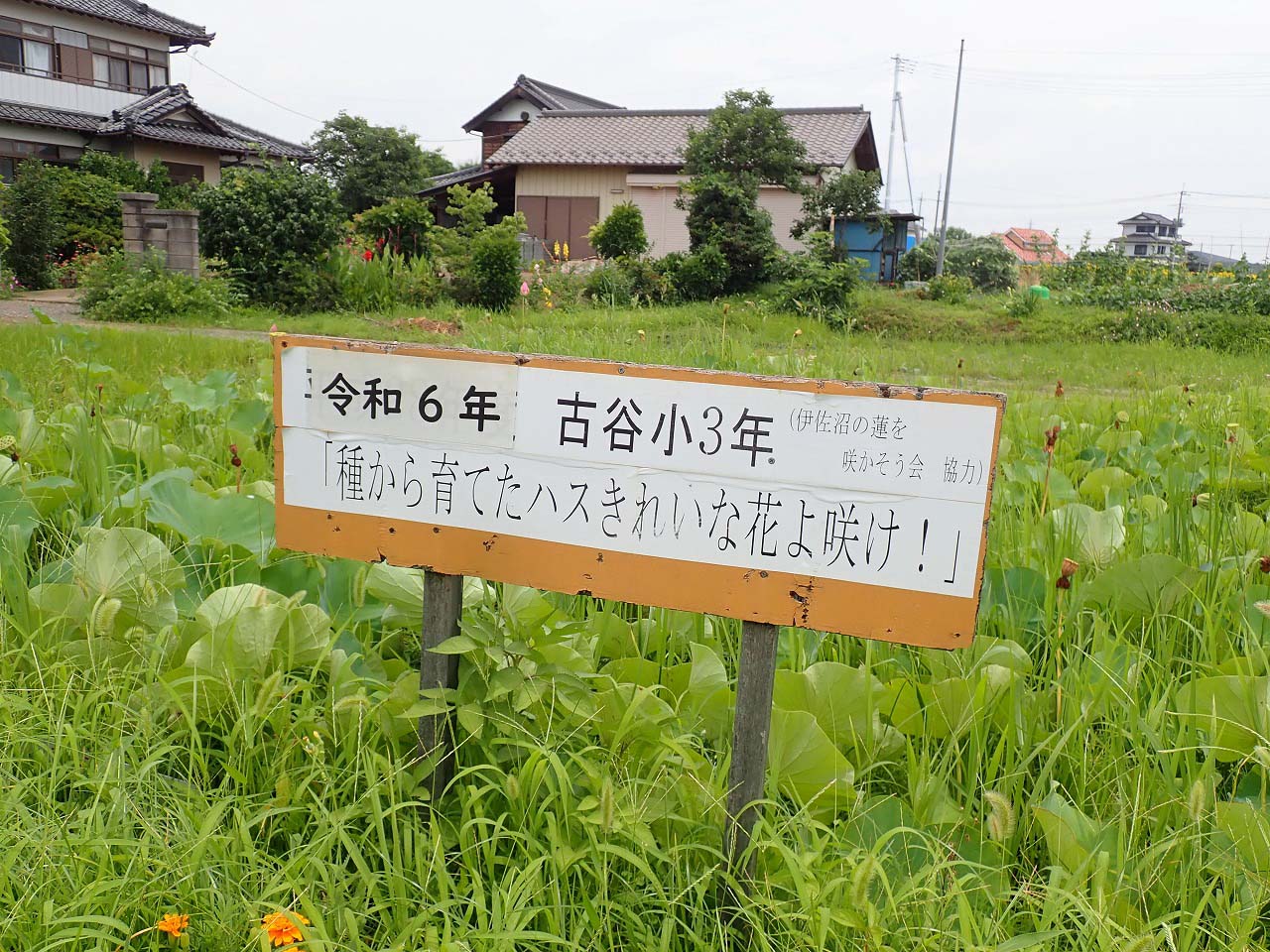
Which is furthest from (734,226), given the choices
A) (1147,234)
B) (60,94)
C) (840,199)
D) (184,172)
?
(1147,234)

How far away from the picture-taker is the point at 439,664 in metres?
1.49

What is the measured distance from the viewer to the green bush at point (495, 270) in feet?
37.6

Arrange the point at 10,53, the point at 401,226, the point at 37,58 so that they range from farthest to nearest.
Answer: the point at 37,58
the point at 10,53
the point at 401,226

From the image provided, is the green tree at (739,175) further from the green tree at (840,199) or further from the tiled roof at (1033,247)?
the tiled roof at (1033,247)

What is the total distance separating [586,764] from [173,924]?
20.0 inches

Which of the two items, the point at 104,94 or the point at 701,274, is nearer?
the point at 701,274

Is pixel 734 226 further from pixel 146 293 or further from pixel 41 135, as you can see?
pixel 41 135

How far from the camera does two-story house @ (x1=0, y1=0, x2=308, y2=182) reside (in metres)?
19.8

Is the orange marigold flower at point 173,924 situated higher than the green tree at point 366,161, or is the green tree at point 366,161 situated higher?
the green tree at point 366,161

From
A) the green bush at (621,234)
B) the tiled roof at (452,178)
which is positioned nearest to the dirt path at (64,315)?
the green bush at (621,234)

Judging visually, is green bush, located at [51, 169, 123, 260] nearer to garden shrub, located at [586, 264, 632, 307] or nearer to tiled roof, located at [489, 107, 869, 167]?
garden shrub, located at [586, 264, 632, 307]

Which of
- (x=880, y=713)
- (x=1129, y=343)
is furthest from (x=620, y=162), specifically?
(x=880, y=713)

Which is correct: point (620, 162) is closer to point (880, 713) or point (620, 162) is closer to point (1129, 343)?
point (1129, 343)

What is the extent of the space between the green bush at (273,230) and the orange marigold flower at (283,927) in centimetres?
1069
